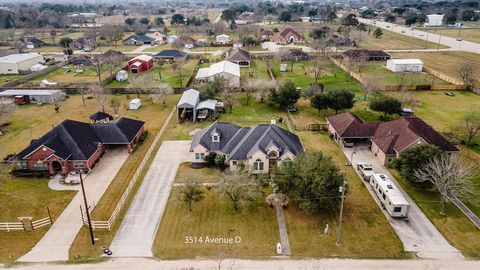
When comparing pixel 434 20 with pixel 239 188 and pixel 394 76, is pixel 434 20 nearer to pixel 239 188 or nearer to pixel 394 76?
pixel 394 76

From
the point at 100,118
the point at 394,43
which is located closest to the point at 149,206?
the point at 100,118

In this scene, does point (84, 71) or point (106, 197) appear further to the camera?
point (84, 71)

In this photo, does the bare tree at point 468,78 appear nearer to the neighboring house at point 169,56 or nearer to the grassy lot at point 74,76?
the neighboring house at point 169,56

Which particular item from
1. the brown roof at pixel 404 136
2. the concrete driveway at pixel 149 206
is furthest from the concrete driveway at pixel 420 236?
the concrete driveway at pixel 149 206

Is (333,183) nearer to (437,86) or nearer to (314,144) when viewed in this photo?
(314,144)

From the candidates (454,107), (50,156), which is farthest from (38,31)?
(454,107)
